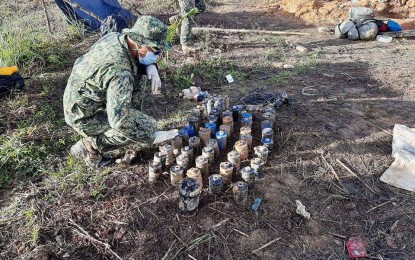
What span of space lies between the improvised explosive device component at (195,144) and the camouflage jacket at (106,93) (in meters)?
0.42

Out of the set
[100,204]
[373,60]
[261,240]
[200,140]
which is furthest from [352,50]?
[100,204]

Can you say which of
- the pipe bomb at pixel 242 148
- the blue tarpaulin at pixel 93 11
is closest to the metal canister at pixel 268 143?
the pipe bomb at pixel 242 148

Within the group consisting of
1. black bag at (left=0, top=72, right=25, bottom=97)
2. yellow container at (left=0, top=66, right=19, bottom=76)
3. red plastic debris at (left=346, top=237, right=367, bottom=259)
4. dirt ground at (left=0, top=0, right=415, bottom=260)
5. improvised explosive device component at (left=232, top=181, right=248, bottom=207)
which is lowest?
red plastic debris at (left=346, top=237, right=367, bottom=259)

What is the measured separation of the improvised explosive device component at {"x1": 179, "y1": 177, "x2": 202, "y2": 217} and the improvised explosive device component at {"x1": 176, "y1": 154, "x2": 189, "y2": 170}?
359 millimetres

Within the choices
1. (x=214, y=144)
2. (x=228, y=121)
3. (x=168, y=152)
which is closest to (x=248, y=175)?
(x=214, y=144)

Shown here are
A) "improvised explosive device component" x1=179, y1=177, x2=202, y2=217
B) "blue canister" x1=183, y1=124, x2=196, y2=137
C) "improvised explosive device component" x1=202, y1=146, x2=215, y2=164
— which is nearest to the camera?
"improvised explosive device component" x1=179, y1=177, x2=202, y2=217

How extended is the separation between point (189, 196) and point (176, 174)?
1.22 feet

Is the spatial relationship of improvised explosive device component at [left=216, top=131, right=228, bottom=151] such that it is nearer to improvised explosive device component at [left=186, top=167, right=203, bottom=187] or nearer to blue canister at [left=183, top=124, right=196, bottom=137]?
blue canister at [left=183, top=124, right=196, bottom=137]

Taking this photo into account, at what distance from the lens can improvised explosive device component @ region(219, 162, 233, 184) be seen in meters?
3.04

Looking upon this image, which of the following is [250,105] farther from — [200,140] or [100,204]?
[100,204]

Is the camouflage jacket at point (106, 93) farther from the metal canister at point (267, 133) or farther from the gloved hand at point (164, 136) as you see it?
the metal canister at point (267, 133)

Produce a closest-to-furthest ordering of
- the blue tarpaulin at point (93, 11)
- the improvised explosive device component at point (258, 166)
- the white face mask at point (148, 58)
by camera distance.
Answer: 1. the white face mask at point (148, 58)
2. the improvised explosive device component at point (258, 166)
3. the blue tarpaulin at point (93, 11)

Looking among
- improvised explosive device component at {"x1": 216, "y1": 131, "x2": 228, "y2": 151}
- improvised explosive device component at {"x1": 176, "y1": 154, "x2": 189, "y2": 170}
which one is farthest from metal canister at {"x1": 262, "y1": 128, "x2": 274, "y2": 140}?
improvised explosive device component at {"x1": 176, "y1": 154, "x2": 189, "y2": 170}

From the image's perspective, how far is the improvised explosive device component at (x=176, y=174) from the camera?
3.07 metres
